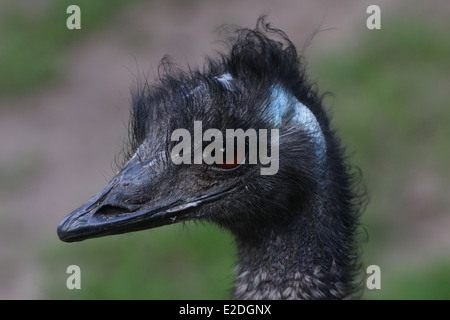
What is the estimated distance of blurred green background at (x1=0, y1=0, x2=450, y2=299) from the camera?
5.45 metres

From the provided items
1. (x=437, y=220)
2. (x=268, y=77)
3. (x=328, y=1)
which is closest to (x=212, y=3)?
(x=328, y=1)

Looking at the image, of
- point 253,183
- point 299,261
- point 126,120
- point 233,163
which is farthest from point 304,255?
point 126,120

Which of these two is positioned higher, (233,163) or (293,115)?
(293,115)

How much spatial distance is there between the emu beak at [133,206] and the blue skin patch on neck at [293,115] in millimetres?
324

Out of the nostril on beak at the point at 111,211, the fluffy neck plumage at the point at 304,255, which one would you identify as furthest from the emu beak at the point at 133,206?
the fluffy neck plumage at the point at 304,255

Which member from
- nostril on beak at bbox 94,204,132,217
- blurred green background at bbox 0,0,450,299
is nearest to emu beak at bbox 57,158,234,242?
nostril on beak at bbox 94,204,132,217

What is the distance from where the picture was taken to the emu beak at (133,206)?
2889mm

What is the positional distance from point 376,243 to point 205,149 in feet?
9.53

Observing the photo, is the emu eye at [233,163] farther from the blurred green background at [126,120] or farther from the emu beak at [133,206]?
the blurred green background at [126,120]

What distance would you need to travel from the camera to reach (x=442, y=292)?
5.11m

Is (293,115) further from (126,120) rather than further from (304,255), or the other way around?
(126,120)

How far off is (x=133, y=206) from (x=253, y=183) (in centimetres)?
42

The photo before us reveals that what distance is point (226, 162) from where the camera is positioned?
9.87 feet
